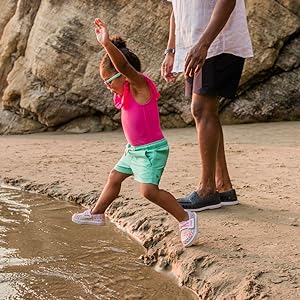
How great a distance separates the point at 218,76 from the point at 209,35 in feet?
1.23

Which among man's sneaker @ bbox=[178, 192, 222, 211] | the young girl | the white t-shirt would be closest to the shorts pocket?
the young girl

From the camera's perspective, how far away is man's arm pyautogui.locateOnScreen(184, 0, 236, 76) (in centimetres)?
318

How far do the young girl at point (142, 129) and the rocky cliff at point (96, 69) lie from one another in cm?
518

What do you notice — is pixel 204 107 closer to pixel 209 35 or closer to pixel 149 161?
pixel 209 35

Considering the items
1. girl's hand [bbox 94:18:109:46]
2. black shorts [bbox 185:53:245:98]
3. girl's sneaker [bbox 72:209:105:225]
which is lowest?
girl's sneaker [bbox 72:209:105:225]

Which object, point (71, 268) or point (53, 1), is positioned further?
point (53, 1)

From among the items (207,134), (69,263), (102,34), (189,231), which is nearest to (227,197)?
(207,134)

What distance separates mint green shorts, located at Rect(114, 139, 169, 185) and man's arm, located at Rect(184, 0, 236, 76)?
0.40 m

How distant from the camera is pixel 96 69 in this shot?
28.6ft

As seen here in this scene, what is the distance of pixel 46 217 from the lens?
165 inches

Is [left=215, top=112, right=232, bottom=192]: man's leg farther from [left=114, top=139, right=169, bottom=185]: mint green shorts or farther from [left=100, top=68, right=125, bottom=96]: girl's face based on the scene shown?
[left=100, top=68, right=125, bottom=96]: girl's face

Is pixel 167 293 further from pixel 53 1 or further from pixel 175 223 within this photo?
pixel 53 1

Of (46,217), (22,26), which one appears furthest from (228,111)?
(46,217)

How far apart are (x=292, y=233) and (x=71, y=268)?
1099mm
